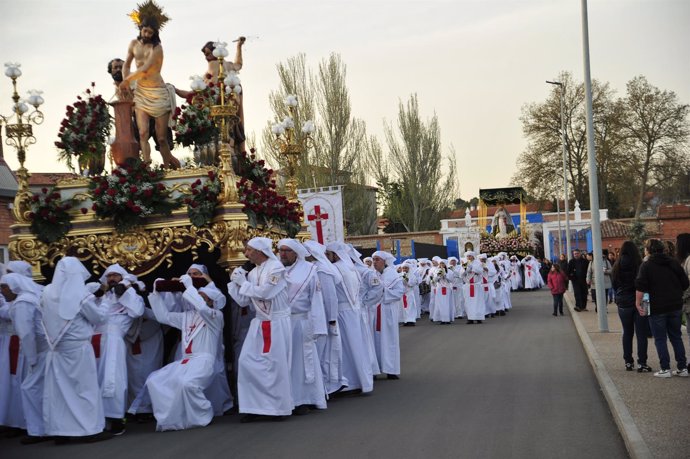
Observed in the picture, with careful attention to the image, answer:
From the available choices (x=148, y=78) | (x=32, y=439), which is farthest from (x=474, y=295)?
(x=32, y=439)

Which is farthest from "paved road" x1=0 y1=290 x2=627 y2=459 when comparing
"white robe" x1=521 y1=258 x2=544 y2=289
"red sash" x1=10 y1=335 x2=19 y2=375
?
"white robe" x1=521 y1=258 x2=544 y2=289

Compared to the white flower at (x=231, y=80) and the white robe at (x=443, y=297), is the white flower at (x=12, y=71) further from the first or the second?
the white robe at (x=443, y=297)

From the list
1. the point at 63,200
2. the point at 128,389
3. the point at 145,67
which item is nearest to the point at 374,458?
the point at 128,389

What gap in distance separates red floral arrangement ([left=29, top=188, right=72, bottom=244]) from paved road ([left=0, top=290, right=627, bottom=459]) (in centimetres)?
297

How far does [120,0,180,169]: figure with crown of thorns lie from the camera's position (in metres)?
14.0

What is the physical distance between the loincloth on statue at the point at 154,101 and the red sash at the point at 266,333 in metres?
4.14

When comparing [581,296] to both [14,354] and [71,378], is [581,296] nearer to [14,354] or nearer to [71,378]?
[14,354]

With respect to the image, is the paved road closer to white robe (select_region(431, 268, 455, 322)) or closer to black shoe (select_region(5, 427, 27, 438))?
black shoe (select_region(5, 427, 27, 438))

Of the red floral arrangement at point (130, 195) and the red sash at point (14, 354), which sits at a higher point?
the red floral arrangement at point (130, 195)

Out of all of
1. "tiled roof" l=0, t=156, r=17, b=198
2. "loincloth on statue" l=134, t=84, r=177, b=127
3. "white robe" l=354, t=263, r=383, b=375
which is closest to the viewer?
"loincloth on statue" l=134, t=84, r=177, b=127

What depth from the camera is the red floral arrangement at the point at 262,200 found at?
13414 millimetres

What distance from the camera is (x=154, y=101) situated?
559 inches

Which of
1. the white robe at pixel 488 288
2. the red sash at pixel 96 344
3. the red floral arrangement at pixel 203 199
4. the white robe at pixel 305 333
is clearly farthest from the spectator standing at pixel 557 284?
the red sash at pixel 96 344

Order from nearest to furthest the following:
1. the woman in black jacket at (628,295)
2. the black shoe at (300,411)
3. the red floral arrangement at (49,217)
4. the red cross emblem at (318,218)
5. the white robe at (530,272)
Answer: the black shoe at (300,411), the red floral arrangement at (49,217), the woman in black jacket at (628,295), the red cross emblem at (318,218), the white robe at (530,272)
